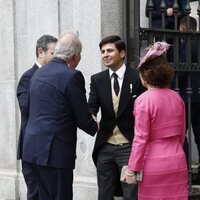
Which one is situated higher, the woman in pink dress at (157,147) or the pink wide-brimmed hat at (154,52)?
the pink wide-brimmed hat at (154,52)

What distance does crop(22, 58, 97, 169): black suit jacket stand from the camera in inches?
204

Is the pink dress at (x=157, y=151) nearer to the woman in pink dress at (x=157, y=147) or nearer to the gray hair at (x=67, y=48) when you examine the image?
the woman in pink dress at (x=157, y=147)

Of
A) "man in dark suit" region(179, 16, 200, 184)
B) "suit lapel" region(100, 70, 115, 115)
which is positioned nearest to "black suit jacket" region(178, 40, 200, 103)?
"man in dark suit" region(179, 16, 200, 184)

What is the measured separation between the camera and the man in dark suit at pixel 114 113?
5793mm

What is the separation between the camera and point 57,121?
5188mm

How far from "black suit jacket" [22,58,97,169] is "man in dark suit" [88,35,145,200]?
1.94ft

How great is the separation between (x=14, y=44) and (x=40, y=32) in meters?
0.62

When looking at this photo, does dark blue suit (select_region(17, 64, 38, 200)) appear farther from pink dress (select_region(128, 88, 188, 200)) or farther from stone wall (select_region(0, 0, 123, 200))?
pink dress (select_region(128, 88, 188, 200))

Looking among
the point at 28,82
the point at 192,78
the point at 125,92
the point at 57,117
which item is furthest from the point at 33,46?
the point at 57,117

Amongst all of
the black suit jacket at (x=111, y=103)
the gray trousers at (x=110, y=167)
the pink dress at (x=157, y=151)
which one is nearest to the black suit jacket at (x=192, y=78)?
the black suit jacket at (x=111, y=103)

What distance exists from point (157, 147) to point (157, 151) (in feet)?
0.11

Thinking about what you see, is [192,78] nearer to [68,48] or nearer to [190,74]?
[190,74]

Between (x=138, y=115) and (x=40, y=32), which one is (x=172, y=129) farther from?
(x=40, y=32)

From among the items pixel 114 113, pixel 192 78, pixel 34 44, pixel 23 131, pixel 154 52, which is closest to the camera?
pixel 154 52
